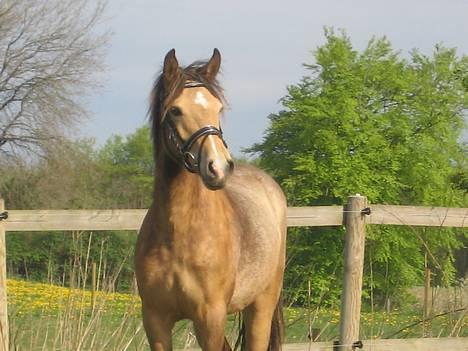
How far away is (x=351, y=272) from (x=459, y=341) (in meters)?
1.07

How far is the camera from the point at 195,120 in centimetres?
386

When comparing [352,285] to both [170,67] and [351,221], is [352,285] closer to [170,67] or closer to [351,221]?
[351,221]

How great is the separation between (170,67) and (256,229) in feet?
3.70

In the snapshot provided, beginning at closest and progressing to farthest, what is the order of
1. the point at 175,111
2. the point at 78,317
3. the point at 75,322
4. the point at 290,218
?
the point at 175,111 < the point at 75,322 < the point at 78,317 < the point at 290,218

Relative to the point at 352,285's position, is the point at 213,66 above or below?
above

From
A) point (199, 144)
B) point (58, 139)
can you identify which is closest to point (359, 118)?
point (58, 139)

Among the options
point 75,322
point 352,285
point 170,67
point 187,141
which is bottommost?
point 75,322

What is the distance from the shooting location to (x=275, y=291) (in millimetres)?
5059

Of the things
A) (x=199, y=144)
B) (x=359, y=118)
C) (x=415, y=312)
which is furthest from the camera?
(x=359, y=118)

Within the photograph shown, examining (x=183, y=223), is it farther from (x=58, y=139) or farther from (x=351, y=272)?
(x=58, y=139)

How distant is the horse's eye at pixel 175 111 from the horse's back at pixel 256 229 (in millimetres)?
823

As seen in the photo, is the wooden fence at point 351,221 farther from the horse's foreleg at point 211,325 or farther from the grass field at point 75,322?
the horse's foreleg at point 211,325

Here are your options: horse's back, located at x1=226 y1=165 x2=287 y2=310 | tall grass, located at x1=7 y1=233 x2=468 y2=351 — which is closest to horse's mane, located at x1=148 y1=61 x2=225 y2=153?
horse's back, located at x1=226 y1=165 x2=287 y2=310

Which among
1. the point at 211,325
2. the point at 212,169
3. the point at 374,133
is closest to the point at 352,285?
the point at 211,325
